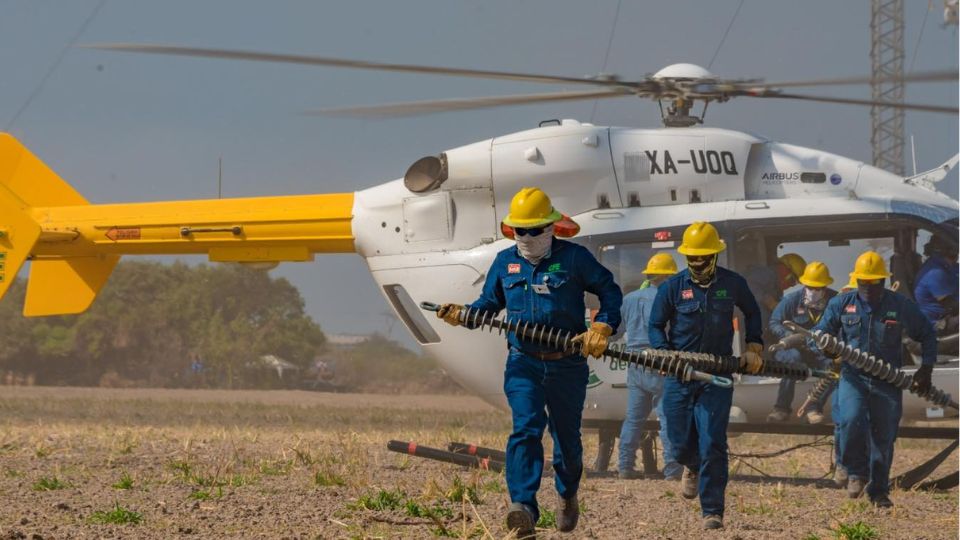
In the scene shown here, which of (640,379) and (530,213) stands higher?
(530,213)

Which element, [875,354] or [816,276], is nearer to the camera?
[875,354]

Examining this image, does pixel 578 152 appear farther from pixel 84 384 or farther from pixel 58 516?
pixel 84 384

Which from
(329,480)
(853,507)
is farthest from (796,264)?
(329,480)

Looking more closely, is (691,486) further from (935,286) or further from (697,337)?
(935,286)

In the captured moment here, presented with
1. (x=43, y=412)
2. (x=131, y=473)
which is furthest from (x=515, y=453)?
(x=43, y=412)

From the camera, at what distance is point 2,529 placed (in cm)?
709

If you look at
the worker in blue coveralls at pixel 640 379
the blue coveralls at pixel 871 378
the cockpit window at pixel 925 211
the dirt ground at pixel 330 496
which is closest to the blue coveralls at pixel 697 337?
the dirt ground at pixel 330 496

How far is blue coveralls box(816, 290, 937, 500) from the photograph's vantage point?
10078 millimetres

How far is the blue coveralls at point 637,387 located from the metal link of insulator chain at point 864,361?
1.95 meters

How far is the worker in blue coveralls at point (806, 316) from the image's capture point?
11.8 m

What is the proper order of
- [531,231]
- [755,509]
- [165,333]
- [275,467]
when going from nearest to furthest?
[531,231], [755,509], [275,467], [165,333]

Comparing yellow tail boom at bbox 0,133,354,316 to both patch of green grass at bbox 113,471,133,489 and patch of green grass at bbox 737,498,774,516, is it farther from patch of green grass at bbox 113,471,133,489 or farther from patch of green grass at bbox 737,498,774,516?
→ patch of green grass at bbox 737,498,774,516

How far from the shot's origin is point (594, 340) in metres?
7.48

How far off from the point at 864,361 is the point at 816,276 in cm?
224
